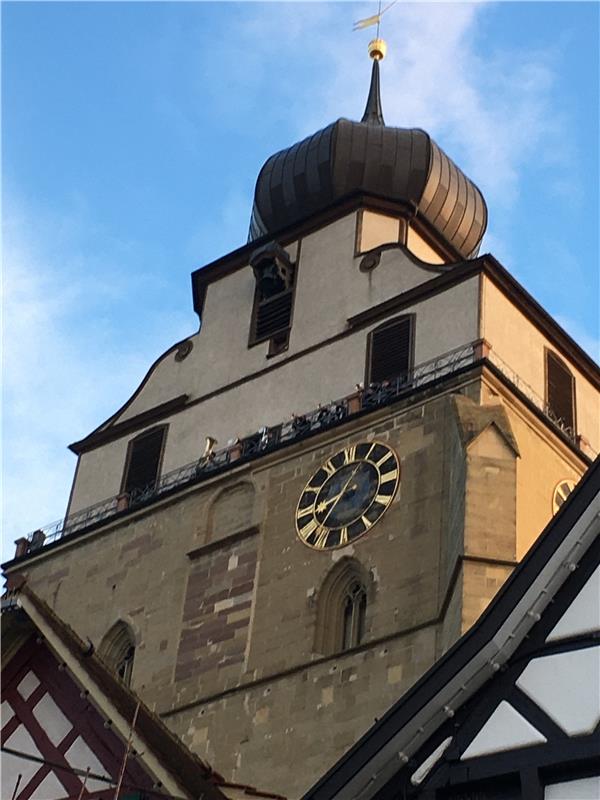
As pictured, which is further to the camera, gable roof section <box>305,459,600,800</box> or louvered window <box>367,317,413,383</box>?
louvered window <box>367,317,413,383</box>

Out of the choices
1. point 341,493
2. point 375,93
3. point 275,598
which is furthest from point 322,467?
point 375,93

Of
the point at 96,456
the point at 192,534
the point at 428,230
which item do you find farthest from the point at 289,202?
the point at 192,534

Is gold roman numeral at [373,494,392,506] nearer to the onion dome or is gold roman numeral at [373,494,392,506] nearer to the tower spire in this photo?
the onion dome

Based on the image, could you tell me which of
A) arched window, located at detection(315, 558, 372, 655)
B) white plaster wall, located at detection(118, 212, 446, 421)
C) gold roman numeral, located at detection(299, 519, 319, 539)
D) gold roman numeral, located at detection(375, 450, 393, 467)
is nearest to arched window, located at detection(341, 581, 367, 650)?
arched window, located at detection(315, 558, 372, 655)

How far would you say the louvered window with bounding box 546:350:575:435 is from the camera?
2519cm

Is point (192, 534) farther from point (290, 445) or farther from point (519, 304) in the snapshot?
point (519, 304)

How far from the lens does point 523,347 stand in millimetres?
25172

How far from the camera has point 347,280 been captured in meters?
27.1

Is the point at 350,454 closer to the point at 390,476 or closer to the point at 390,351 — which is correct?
the point at 390,476

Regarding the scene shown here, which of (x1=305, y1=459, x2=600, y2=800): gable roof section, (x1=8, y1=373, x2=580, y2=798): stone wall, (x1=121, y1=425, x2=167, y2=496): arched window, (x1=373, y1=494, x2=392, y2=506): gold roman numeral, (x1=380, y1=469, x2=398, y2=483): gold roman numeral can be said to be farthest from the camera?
(x1=121, y1=425, x2=167, y2=496): arched window

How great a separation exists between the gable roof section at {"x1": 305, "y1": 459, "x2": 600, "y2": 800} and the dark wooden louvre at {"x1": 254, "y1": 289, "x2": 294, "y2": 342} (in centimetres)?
1811

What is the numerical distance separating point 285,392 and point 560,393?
13.4 ft

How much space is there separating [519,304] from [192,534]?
19.1 ft

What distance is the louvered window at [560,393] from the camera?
25188mm
